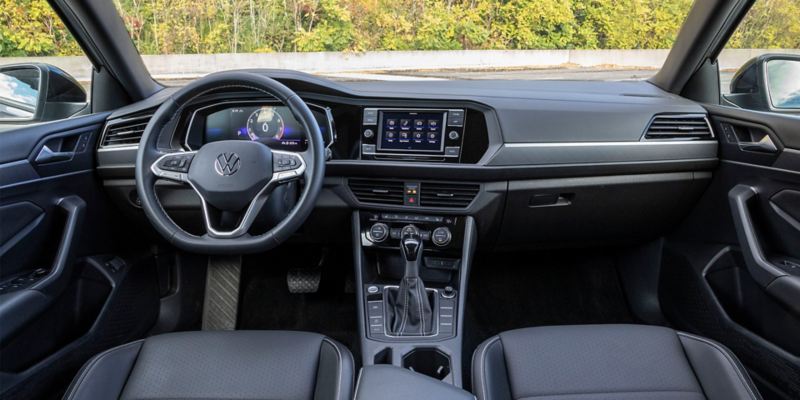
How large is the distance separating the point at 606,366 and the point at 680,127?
1.18 metres

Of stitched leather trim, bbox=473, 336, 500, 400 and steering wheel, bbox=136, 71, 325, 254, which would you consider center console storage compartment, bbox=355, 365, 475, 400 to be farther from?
steering wheel, bbox=136, 71, 325, 254

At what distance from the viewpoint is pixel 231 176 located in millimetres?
1744

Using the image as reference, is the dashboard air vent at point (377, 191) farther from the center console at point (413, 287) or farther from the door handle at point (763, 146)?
the door handle at point (763, 146)

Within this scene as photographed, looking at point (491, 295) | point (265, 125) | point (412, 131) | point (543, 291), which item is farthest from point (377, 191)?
point (543, 291)

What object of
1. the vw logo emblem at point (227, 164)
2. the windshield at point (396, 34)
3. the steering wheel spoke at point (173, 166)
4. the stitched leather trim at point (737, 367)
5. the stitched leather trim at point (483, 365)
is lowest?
the stitched leather trim at point (483, 365)

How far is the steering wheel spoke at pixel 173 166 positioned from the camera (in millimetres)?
1801

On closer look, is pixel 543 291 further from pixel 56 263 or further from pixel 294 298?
pixel 56 263

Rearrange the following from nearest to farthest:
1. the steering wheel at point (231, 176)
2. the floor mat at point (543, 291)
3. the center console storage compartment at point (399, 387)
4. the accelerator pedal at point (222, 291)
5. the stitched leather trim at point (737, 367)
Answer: the center console storage compartment at point (399, 387), the stitched leather trim at point (737, 367), the steering wheel at point (231, 176), the accelerator pedal at point (222, 291), the floor mat at point (543, 291)

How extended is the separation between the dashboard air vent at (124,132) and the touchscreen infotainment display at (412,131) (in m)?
0.96

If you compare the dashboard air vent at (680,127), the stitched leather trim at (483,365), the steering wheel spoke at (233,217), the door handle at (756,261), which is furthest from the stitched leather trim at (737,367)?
the steering wheel spoke at (233,217)

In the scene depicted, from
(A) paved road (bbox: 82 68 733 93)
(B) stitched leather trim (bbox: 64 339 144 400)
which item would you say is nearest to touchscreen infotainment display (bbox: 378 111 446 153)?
(A) paved road (bbox: 82 68 733 93)

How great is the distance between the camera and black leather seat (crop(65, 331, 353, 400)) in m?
1.54

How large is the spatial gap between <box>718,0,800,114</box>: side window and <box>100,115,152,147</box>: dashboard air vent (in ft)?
8.13

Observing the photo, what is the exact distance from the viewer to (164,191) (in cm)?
226
